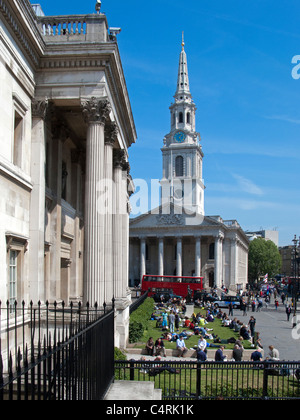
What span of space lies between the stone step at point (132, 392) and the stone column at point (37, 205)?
579 centimetres

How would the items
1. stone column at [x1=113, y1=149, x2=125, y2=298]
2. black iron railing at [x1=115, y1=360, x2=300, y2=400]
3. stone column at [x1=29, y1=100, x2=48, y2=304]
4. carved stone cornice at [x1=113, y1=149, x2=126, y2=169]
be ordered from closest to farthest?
black iron railing at [x1=115, y1=360, x2=300, y2=400] < stone column at [x1=29, y1=100, x2=48, y2=304] < stone column at [x1=113, y1=149, x2=125, y2=298] < carved stone cornice at [x1=113, y1=149, x2=126, y2=169]

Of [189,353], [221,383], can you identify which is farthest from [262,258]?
[221,383]

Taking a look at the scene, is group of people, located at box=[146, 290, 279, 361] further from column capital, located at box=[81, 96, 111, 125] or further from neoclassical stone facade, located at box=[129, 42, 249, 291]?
neoclassical stone facade, located at box=[129, 42, 249, 291]

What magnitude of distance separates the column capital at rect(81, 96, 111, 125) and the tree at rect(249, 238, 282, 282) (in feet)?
376

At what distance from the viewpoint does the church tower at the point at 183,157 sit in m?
94.3

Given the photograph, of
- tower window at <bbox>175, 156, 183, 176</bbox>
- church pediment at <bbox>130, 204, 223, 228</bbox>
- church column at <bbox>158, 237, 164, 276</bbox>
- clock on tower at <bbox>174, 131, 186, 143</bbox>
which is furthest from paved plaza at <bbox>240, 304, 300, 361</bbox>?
clock on tower at <bbox>174, 131, 186, 143</bbox>

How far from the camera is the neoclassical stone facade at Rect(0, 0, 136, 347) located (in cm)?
1301

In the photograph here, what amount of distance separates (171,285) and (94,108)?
4262cm

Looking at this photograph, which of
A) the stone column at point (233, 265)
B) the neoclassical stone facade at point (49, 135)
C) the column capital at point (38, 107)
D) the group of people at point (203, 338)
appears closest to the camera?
the neoclassical stone facade at point (49, 135)

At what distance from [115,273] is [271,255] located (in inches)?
4295

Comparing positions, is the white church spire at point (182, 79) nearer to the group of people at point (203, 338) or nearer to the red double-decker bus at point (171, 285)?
the red double-decker bus at point (171, 285)

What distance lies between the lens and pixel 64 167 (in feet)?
66.6

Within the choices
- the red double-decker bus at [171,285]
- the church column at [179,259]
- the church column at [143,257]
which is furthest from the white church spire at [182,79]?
the red double-decker bus at [171,285]

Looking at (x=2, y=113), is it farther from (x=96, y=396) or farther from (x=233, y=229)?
(x=233, y=229)
